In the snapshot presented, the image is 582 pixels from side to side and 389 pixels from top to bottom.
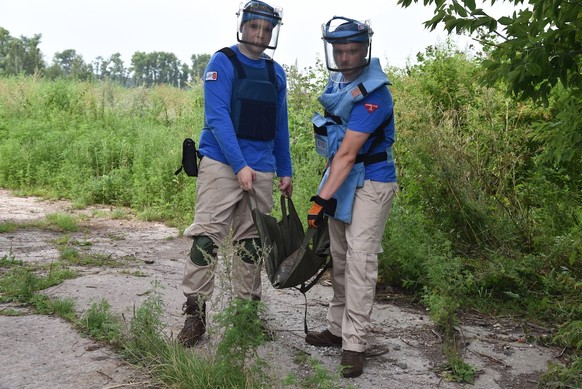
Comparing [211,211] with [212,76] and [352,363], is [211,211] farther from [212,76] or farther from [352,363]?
[352,363]

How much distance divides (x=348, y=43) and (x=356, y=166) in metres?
0.74

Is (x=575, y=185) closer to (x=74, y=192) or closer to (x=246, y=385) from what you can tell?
(x=246, y=385)

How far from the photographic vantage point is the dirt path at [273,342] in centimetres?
389

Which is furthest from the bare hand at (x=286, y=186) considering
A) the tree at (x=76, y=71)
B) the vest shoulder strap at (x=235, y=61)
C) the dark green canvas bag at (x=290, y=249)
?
the tree at (x=76, y=71)

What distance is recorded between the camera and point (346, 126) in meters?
4.30

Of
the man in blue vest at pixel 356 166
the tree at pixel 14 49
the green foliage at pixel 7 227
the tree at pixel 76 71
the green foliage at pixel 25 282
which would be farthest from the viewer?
the tree at pixel 14 49

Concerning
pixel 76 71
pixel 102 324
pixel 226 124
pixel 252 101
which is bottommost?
pixel 102 324

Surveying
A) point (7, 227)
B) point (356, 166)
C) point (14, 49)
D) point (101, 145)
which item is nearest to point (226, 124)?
point (356, 166)

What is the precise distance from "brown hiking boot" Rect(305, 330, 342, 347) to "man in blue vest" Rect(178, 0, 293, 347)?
1.76ft

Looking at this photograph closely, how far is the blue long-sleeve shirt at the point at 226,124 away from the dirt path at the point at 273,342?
1220 millimetres

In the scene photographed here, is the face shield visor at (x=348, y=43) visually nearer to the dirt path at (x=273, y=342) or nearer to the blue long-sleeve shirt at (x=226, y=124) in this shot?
the blue long-sleeve shirt at (x=226, y=124)

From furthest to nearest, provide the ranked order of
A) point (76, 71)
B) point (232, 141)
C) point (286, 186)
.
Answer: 1. point (76, 71)
2. point (286, 186)
3. point (232, 141)

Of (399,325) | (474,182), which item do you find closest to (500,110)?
(474,182)

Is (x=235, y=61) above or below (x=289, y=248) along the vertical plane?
above
